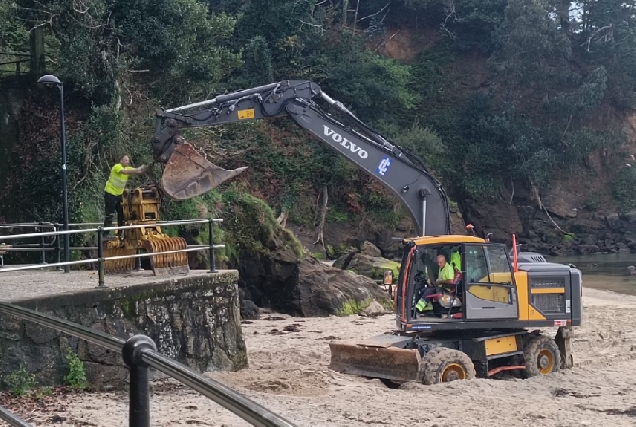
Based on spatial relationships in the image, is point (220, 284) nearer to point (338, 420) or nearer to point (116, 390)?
point (116, 390)

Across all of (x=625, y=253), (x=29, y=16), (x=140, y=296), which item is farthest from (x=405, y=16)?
(x=140, y=296)

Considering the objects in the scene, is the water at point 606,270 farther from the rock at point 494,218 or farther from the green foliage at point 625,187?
the green foliage at point 625,187

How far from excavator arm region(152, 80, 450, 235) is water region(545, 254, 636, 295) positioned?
1630 centimetres

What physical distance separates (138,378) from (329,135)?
11100mm

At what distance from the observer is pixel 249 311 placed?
1772 cm

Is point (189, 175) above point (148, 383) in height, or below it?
above

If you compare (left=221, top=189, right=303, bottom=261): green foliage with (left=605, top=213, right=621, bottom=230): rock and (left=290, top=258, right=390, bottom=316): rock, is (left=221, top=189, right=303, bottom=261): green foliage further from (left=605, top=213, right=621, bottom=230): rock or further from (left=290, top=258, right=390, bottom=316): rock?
(left=605, top=213, right=621, bottom=230): rock

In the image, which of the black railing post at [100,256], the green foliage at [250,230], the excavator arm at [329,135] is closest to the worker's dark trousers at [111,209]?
the excavator arm at [329,135]

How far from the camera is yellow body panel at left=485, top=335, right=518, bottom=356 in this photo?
11312 mm

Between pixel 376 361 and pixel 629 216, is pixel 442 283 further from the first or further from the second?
pixel 629 216

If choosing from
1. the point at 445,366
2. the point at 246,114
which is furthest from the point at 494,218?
the point at 445,366

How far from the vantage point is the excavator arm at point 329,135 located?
12.7 metres

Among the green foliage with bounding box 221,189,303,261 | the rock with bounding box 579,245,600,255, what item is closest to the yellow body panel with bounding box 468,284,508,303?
the green foliage with bounding box 221,189,303,261

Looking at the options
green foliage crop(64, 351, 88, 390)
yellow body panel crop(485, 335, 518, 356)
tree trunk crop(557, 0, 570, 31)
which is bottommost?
yellow body panel crop(485, 335, 518, 356)
